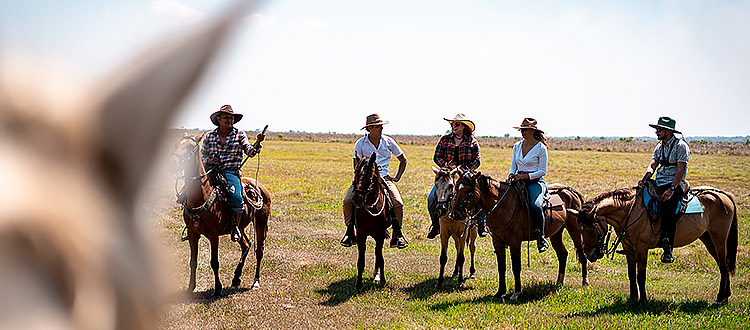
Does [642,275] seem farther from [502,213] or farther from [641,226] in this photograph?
[502,213]

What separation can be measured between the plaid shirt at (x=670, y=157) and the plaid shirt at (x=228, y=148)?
701 cm

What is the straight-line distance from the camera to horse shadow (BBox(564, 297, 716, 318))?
8023 mm

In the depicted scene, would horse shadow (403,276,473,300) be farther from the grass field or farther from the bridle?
the bridle

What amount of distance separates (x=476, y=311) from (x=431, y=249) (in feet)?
16.7

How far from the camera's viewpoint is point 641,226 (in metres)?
8.48

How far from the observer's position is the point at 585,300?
8.73 metres

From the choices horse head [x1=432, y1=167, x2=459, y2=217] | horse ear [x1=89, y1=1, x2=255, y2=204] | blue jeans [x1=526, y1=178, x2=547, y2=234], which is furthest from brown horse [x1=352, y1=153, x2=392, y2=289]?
horse ear [x1=89, y1=1, x2=255, y2=204]

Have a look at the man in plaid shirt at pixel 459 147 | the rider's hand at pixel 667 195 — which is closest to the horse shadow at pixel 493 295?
the man in plaid shirt at pixel 459 147

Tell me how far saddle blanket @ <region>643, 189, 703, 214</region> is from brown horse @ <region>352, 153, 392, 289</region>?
4.50 m

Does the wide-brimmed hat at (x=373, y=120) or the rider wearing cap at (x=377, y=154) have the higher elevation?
the wide-brimmed hat at (x=373, y=120)

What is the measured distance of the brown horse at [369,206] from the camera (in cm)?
902

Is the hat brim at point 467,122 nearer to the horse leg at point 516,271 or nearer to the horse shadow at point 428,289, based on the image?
the horse leg at point 516,271

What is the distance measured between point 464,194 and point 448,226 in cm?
181

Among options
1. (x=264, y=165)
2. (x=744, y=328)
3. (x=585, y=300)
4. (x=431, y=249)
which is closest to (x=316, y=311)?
(x=585, y=300)
